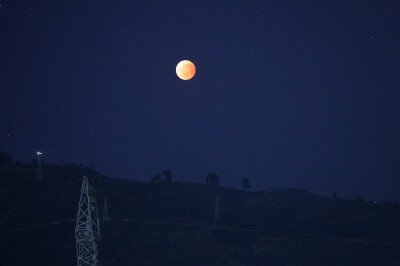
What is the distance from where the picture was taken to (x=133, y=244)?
53.3 metres

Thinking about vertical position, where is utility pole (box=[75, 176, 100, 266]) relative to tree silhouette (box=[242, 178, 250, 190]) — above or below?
below

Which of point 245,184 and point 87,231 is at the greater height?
point 245,184

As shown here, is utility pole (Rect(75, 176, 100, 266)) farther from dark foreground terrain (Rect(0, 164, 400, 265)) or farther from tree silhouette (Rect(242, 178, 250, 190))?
tree silhouette (Rect(242, 178, 250, 190))

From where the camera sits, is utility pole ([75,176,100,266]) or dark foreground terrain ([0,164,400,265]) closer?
utility pole ([75,176,100,266])

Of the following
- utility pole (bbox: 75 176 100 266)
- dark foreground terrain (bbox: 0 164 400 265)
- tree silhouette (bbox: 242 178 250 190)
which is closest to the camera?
utility pole (bbox: 75 176 100 266)

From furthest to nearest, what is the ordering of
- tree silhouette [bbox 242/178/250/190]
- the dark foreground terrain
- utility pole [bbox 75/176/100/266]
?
tree silhouette [bbox 242/178/250/190] < the dark foreground terrain < utility pole [bbox 75/176/100/266]

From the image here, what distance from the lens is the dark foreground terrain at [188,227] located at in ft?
167

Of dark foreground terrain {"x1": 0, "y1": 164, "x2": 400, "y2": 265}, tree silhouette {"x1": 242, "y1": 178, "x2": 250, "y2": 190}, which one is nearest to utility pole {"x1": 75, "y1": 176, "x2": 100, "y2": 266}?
dark foreground terrain {"x1": 0, "y1": 164, "x2": 400, "y2": 265}

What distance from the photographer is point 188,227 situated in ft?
191

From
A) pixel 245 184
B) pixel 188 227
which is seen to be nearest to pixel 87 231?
pixel 188 227

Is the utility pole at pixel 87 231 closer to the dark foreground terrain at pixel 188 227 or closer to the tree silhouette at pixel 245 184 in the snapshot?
the dark foreground terrain at pixel 188 227

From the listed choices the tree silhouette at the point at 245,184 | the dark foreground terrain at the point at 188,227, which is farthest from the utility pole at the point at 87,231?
the tree silhouette at the point at 245,184

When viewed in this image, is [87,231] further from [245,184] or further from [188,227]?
[245,184]

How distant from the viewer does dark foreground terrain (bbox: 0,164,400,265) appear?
51000 mm
